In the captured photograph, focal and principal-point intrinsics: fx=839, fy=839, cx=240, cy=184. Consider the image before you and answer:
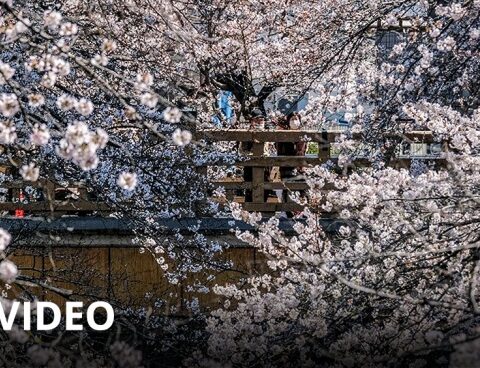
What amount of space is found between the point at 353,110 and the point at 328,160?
0.62 meters

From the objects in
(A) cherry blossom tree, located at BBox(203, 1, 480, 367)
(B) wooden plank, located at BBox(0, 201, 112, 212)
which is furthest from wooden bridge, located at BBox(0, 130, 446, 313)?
(A) cherry blossom tree, located at BBox(203, 1, 480, 367)

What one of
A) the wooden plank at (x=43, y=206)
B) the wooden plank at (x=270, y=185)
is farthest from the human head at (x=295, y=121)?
the wooden plank at (x=43, y=206)

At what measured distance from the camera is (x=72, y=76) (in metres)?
7.17

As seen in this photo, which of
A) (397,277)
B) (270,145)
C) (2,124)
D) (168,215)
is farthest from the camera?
(270,145)

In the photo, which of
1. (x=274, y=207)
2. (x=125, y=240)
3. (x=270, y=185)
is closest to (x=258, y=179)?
(x=270, y=185)

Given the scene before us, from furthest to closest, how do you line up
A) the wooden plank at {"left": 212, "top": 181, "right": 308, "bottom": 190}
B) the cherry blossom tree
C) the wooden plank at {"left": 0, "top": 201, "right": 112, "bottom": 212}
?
the wooden plank at {"left": 212, "top": 181, "right": 308, "bottom": 190} → the wooden plank at {"left": 0, "top": 201, "right": 112, "bottom": 212} → the cherry blossom tree

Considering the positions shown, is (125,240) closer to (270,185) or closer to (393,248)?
(270,185)

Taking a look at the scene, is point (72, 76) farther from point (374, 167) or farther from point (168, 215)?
point (374, 167)

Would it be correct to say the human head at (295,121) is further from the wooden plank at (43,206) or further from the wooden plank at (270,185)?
the wooden plank at (43,206)


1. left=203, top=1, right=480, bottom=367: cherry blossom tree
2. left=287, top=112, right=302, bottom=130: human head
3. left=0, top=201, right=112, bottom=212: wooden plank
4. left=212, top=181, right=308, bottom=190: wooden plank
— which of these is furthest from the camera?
left=287, top=112, right=302, bottom=130: human head

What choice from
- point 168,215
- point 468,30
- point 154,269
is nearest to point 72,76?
point 168,215

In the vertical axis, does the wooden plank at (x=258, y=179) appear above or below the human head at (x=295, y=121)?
below

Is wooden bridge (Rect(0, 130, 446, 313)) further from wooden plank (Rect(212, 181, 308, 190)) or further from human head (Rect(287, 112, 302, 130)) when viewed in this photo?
human head (Rect(287, 112, 302, 130))

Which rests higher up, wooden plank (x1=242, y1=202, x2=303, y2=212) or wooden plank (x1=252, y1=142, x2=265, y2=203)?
wooden plank (x1=252, y1=142, x2=265, y2=203)
